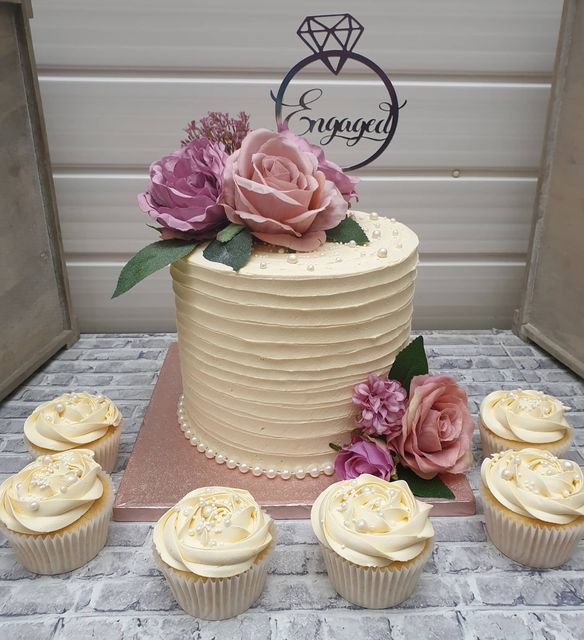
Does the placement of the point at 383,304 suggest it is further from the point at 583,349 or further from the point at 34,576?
the point at 583,349

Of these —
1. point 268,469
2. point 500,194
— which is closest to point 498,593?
point 268,469

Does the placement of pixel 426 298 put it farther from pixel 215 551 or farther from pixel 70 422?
pixel 215 551

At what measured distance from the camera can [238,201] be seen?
1.32m

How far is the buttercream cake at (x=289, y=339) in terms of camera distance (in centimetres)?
129

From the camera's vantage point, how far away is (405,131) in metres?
2.27

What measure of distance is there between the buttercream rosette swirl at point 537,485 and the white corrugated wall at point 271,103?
130 centimetres

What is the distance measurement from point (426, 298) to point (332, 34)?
1085 mm

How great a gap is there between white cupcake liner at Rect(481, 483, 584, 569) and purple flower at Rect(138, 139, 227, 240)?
85 centimetres

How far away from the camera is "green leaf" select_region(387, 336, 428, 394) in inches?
56.5

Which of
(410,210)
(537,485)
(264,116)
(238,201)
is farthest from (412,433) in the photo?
(264,116)

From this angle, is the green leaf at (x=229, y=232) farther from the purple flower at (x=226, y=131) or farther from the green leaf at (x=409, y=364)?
the green leaf at (x=409, y=364)

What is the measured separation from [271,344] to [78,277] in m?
1.41

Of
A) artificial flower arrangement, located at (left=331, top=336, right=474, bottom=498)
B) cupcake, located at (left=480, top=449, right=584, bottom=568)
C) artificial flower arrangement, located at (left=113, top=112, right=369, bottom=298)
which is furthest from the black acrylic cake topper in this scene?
cupcake, located at (left=480, top=449, right=584, bottom=568)

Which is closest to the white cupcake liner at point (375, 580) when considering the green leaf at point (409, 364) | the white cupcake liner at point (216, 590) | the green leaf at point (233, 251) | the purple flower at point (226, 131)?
the white cupcake liner at point (216, 590)
